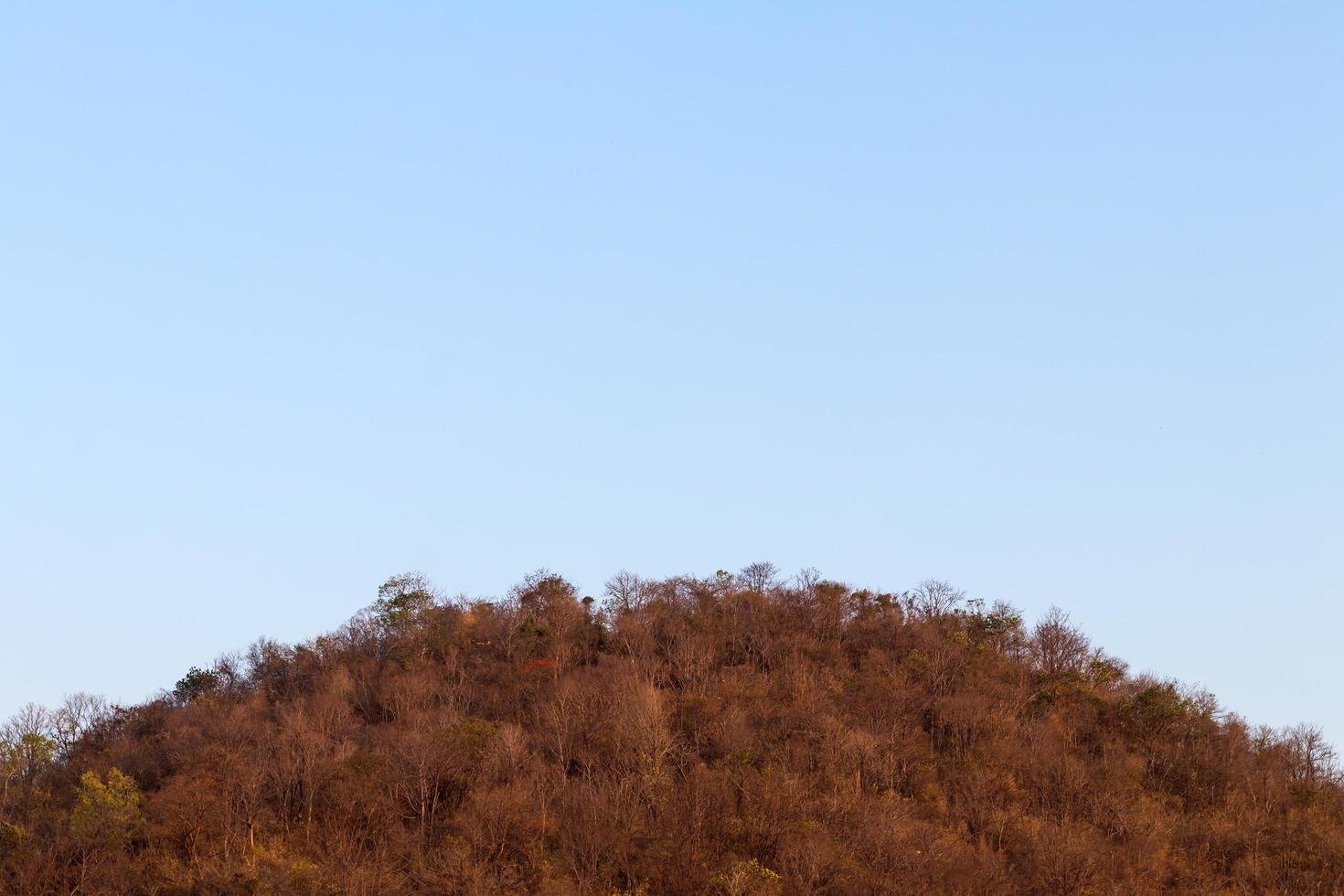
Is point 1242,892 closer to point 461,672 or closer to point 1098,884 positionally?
point 1098,884

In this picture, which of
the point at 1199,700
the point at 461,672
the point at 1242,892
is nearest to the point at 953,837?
the point at 1242,892

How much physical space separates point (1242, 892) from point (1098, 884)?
9.07 m

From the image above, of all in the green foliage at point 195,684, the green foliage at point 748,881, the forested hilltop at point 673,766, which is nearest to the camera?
the green foliage at point 748,881

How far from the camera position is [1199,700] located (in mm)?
87938

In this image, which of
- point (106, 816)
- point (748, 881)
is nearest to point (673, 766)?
point (748, 881)

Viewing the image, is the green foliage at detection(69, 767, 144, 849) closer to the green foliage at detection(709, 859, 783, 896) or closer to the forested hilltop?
the forested hilltop

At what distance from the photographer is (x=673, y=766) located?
245 feet

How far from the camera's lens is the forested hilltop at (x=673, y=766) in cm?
6469

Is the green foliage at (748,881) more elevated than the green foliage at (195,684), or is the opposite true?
the green foliage at (195,684)

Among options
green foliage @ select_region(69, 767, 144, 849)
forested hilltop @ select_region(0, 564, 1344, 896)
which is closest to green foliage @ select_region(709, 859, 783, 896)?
forested hilltop @ select_region(0, 564, 1344, 896)

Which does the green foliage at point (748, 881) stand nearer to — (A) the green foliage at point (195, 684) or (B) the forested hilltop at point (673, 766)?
(B) the forested hilltop at point (673, 766)

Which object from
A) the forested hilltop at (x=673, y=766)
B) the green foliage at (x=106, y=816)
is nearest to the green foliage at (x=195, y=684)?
the forested hilltop at (x=673, y=766)

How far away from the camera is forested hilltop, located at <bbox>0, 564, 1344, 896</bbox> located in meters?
64.7

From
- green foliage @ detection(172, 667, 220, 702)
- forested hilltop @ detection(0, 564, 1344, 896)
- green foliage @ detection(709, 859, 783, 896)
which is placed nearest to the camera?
green foliage @ detection(709, 859, 783, 896)
